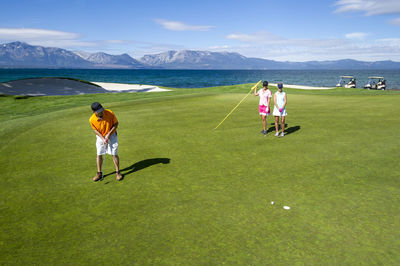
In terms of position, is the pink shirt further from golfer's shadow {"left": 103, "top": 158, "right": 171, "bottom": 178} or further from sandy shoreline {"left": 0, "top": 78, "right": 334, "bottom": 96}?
sandy shoreline {"left": 0, "top": 78, "right": 334, "bottom": 96}

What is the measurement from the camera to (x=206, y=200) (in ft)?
19.4

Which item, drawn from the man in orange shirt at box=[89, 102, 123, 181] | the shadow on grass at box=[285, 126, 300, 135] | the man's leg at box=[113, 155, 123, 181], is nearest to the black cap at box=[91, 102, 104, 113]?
the man in orange shirt at box=[89, 102, 123, 181]

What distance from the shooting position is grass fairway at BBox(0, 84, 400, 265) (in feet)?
14.1

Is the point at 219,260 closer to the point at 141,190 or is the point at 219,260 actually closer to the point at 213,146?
the point at 141,190

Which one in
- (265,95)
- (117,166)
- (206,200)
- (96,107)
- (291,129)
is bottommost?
(206,200)

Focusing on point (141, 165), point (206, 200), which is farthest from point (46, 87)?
point (206, 200)

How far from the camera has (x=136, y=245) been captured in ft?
14.6

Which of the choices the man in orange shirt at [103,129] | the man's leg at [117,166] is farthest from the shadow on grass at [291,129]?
the man in orange shirt at [103,129]

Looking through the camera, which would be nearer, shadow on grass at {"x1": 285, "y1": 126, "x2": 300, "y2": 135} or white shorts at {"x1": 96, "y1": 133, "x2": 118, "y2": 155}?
white shorts at {"x1": 96, "y1": 133, "x2": 118, "y2": 155}

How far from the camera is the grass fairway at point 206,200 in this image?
4.29m

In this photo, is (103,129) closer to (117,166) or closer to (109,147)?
(109,147)

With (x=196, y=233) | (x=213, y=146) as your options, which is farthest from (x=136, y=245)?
(x=213, y=146)

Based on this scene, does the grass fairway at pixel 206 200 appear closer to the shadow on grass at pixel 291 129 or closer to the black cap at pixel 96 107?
the shadow on grass at pixel 291 129

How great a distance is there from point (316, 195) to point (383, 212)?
1.20 meters
